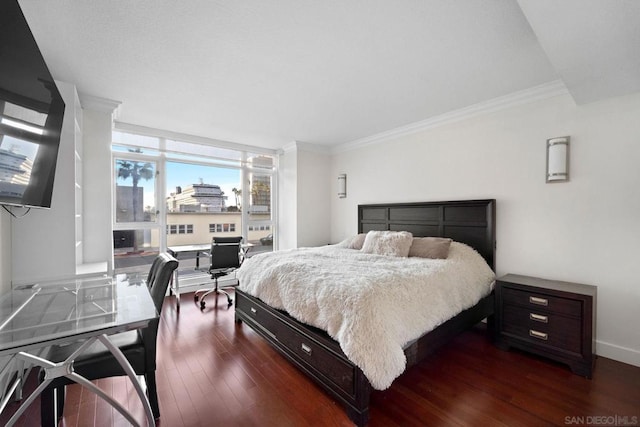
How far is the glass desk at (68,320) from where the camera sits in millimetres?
1195

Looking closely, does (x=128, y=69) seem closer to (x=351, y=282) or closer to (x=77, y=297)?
(x=77, y=297)

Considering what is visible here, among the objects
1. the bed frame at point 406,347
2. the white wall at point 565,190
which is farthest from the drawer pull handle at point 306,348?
the white wall at point 565,190

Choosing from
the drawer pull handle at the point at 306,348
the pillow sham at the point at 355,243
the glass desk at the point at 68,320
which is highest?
the pillow sham at the point at 355,243

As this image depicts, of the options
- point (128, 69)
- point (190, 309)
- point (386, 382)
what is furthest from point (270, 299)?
point (128, 69)

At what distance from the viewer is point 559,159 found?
2.61 meters

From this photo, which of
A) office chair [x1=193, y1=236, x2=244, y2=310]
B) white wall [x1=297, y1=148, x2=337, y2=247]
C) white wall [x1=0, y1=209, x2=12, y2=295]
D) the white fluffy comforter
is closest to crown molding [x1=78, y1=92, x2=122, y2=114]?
A: white wall [x1=0, y1=209, x2=12, y2=295]

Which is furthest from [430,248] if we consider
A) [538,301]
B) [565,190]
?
[565,190]

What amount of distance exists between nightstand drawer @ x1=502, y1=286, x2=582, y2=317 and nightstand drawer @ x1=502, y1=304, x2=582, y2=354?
42mm

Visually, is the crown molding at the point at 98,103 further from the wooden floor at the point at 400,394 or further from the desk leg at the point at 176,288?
the wooden floor at the point at 400,394

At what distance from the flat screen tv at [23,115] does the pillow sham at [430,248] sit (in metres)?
3.35

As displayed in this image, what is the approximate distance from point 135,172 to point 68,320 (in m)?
3.33

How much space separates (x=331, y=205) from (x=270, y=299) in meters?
3.15

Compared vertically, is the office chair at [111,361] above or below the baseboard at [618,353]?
above

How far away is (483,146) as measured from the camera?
3.23 meters
